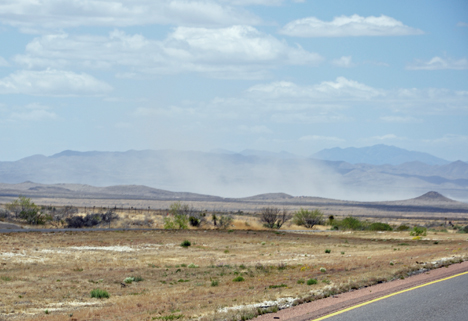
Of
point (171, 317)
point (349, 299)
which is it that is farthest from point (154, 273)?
point (349, 299)

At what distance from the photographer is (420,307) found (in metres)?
12.2

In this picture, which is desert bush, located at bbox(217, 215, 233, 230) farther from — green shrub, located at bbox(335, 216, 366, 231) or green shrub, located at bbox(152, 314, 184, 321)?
green shrub, located at bbox(152, 314, 184, 321)

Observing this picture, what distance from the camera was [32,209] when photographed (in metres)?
65.9

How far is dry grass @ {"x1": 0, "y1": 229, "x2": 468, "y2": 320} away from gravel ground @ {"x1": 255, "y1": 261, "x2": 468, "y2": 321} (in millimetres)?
744

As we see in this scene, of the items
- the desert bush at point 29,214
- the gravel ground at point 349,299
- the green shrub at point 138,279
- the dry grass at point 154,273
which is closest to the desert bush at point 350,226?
the dry grass at point 154,273

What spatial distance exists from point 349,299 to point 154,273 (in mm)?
13497

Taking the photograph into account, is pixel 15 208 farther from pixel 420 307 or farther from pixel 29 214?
pixel 420 307

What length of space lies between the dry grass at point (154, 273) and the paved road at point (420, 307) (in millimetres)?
2235

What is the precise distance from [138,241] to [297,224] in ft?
130

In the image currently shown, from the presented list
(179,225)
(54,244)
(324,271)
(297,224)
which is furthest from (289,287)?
(297,224)

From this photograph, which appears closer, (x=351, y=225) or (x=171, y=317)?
(x=171, y=317)

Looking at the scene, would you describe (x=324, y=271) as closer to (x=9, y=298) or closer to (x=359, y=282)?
(x=359, y=282)

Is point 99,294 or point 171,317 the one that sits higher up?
point 171,317

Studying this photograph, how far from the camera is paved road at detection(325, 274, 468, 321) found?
11336 millimetres
